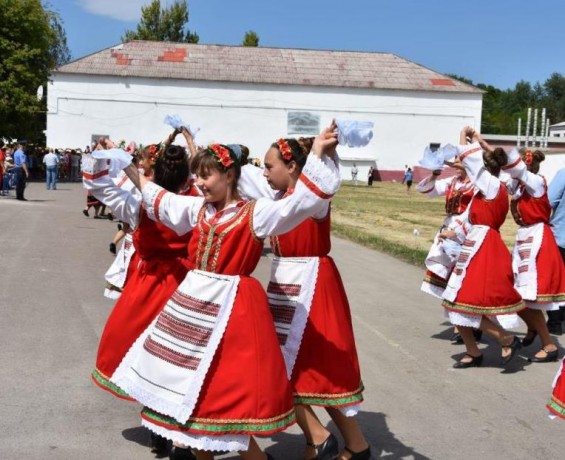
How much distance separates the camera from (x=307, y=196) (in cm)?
344

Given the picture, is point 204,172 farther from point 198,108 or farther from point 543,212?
point 198,108

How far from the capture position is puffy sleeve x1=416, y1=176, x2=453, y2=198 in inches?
273

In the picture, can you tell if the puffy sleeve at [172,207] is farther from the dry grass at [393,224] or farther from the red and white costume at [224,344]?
the dry grass at [393,224]

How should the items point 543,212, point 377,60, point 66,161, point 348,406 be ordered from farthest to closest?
1. point 377,60
2. point 66,161
3. point 543,212
4. point 348,406

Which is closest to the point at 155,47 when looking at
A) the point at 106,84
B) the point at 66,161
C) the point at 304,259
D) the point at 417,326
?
the point at 106,84

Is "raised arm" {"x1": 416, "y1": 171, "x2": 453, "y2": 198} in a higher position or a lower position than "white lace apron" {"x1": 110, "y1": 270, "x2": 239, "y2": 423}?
higher

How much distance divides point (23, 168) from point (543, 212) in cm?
1838

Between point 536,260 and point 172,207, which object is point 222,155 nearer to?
point 172,207

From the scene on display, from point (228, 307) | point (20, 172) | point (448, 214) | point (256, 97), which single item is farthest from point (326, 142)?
point (256, 97)

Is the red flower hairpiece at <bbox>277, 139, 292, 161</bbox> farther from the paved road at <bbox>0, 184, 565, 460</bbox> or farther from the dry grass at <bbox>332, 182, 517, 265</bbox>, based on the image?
the dry grass at <bbox>332, 182, 517, 265</bbox>

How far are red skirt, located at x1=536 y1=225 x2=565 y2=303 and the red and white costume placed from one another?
13.1 feet

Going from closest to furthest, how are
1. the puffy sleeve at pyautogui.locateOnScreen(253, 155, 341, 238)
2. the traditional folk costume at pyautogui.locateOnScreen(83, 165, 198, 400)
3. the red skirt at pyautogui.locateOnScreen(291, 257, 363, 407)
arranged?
the puffy sleeve at pyautogui.locateOnScreen(253, 155, 341, 238), the red skirt at pyautogui.locateOnScreen(291, 257, 363, 407), the traditional folk costume at pyautogui.locateOnScreen(83, 165, 198, 400)

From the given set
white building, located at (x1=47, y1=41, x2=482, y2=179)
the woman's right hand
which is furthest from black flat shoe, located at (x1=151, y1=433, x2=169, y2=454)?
white building, located at (x1=47, y1=41, x2=482, y2=179)

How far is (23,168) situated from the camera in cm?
A: 2248
